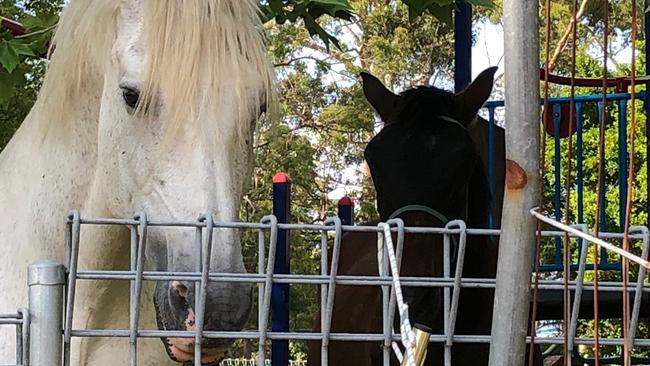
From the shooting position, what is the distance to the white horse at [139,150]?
69.3 inches

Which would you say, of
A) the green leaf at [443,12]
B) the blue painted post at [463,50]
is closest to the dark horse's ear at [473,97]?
the green leaf at [443,12]

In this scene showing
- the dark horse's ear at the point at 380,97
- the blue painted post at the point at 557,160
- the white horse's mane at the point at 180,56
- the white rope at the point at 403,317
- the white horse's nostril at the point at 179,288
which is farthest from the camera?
the blue painted post at the point at 557,160

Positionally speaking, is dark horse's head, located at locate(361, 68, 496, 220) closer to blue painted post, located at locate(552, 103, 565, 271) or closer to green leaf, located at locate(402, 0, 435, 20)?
green leaf, located at locate(402, 0, 435, 20)

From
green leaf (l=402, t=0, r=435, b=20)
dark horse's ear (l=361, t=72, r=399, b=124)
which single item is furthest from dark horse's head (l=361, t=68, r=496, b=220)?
green leaf (l=402, t=0, r=435, b=20)

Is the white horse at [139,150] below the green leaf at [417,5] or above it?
below

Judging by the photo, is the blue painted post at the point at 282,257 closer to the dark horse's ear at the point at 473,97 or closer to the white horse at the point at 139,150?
the dark horse's ear at the point at 473,97

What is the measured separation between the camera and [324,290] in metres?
1.29

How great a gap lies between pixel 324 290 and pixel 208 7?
37.7 inches

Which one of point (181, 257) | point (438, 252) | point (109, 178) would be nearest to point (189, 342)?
point (181, 257)

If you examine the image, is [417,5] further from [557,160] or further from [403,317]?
[557,160]

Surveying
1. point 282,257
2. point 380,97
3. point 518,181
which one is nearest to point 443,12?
point 380,97

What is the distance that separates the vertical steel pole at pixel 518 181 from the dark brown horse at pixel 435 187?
1319 mm

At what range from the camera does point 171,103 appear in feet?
6.23

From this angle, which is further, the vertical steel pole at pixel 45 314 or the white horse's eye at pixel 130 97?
the white horse's eye at pixel 130 97
